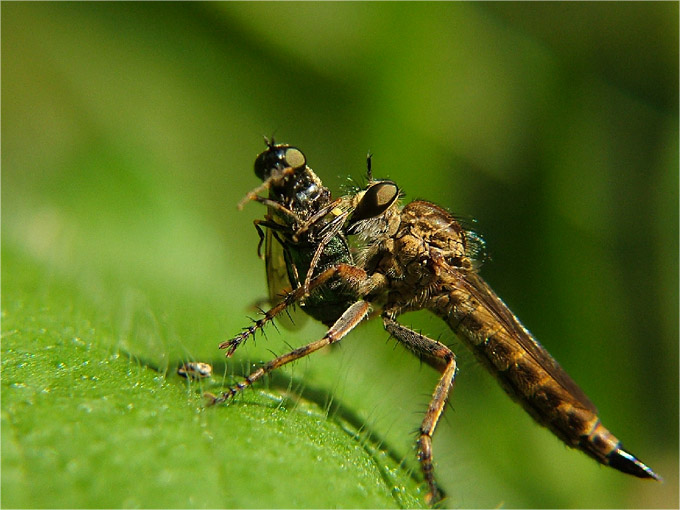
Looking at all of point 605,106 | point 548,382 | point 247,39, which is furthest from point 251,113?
point 548,382

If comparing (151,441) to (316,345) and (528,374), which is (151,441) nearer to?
(316,345)

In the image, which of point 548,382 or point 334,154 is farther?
point 334,154

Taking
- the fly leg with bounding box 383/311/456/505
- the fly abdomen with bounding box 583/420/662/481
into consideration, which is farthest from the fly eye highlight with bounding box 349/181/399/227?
the fly abdomen with bounding box 583/420/662/481

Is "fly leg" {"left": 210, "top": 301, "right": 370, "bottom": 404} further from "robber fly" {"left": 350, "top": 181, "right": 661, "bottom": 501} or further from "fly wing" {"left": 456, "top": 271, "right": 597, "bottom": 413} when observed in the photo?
"fly wing" {"left": 456, "top": 271, "right": 597, "bottom": 413}

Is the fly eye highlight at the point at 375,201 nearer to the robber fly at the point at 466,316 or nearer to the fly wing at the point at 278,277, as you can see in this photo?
the robber fly at the point at 466,316

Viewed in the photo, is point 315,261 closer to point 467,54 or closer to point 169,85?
point 467,54

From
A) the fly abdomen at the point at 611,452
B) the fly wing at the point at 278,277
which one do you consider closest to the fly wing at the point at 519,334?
the fly abdomen at the point at 611,452
